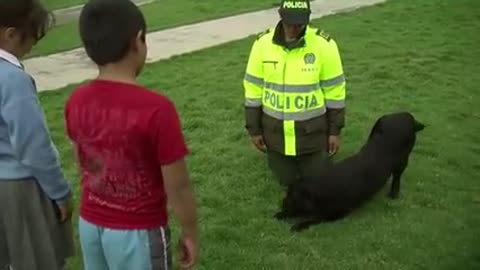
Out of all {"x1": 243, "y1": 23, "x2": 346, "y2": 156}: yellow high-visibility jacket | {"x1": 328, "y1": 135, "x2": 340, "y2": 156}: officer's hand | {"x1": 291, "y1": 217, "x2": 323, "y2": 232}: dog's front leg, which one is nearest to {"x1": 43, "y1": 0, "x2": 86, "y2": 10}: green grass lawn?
{"x1": 243, "y1": 23, "x2": 346, "y2": 156}: yellow high-visibility jacket

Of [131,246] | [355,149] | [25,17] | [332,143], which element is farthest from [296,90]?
[131,246]

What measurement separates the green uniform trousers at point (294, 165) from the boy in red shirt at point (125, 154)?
2668 millimetres

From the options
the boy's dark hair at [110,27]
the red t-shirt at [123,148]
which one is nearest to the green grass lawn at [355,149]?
the red t-shirt at [123,148]

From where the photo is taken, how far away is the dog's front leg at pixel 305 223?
5.03 m

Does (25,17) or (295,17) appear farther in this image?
(295,17)

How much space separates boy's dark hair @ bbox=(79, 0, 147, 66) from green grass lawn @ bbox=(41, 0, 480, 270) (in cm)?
223

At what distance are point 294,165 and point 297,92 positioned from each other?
2.06ft

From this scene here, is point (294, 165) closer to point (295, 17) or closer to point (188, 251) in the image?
point (295, 17)

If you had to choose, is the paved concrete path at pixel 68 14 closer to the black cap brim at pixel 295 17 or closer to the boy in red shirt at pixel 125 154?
the black cap brim at pixel 295 17

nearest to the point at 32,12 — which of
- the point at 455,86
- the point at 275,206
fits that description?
the point at 275,206

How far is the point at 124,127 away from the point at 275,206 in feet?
9.54

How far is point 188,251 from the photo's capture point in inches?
111

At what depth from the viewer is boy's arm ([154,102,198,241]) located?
102 inches

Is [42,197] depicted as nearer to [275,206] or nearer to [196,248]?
[196,248]
